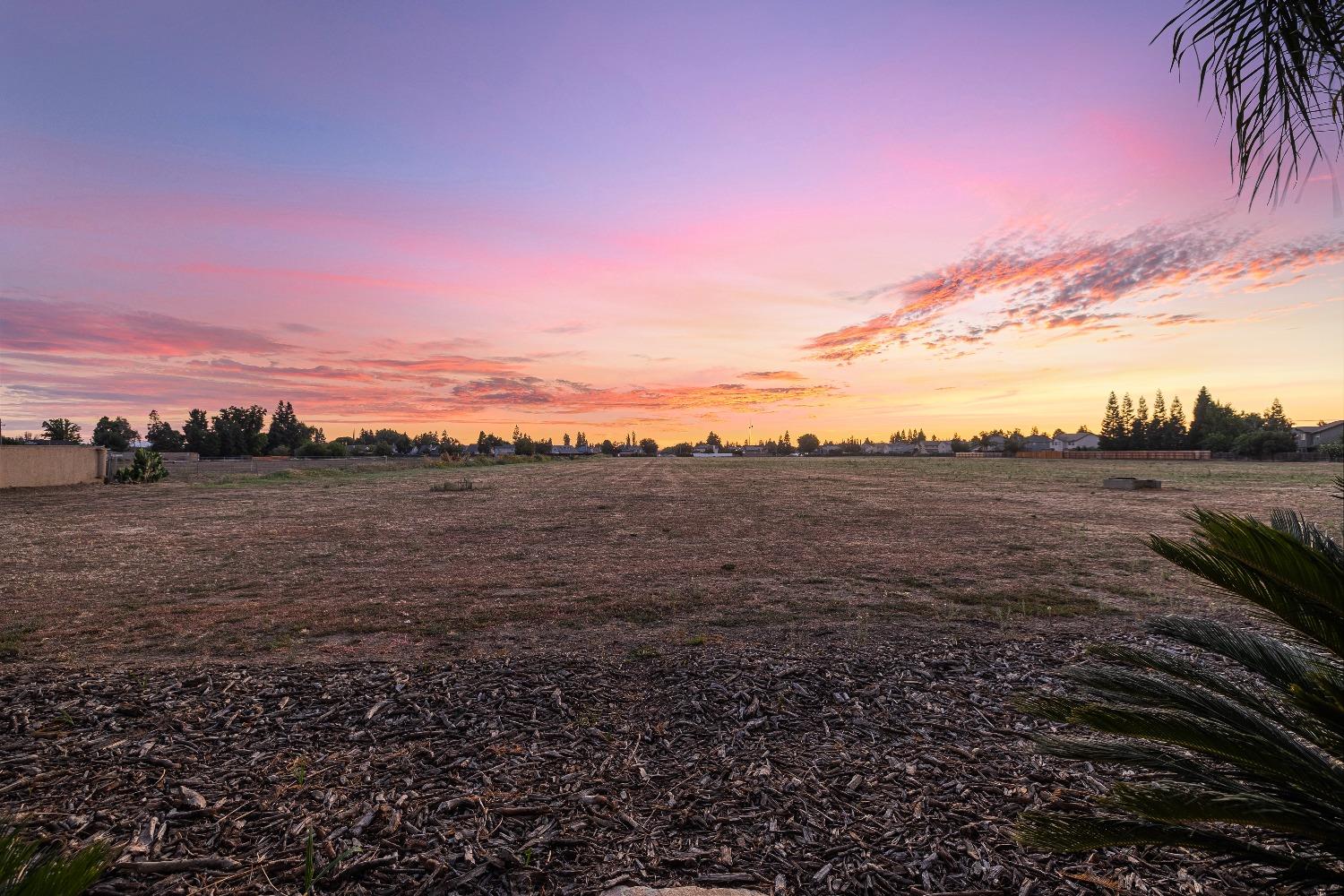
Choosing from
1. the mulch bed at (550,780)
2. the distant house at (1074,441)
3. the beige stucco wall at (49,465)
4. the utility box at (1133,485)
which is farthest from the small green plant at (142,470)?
the distant house at (1074,441)

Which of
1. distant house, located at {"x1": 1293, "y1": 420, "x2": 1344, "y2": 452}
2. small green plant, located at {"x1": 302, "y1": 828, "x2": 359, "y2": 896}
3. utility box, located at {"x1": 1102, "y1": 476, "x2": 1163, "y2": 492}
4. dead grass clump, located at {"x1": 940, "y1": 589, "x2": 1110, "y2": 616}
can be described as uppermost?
distant house, located at {"x1": 1293, "y1": 420, "x2": 1344, "y2": 452}

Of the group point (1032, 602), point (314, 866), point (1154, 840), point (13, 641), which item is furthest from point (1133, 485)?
point (13, 641)

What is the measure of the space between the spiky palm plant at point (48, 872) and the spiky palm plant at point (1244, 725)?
2.55 m

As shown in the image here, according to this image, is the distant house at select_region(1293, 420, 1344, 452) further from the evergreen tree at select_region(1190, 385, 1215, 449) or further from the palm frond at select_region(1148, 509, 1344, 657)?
the palm frond at select_region(1148, 509, 1344, 657)

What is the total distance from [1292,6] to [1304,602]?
3.16m

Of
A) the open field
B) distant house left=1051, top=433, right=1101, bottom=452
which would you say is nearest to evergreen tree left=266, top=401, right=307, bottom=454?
the open field

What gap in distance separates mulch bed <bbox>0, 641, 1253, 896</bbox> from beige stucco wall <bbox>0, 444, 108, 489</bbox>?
101 feet

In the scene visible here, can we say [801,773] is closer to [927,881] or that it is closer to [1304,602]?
[927,881]

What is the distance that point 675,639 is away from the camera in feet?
20.4

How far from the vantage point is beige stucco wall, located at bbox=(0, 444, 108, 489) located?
85.5 feet

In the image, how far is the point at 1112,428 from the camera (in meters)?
126

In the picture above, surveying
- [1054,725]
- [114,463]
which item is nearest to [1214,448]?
[1054,725]

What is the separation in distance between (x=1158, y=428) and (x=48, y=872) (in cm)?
14741

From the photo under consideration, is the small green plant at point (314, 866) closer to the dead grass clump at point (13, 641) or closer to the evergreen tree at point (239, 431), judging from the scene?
the dead grass clump at point (13, 641)
